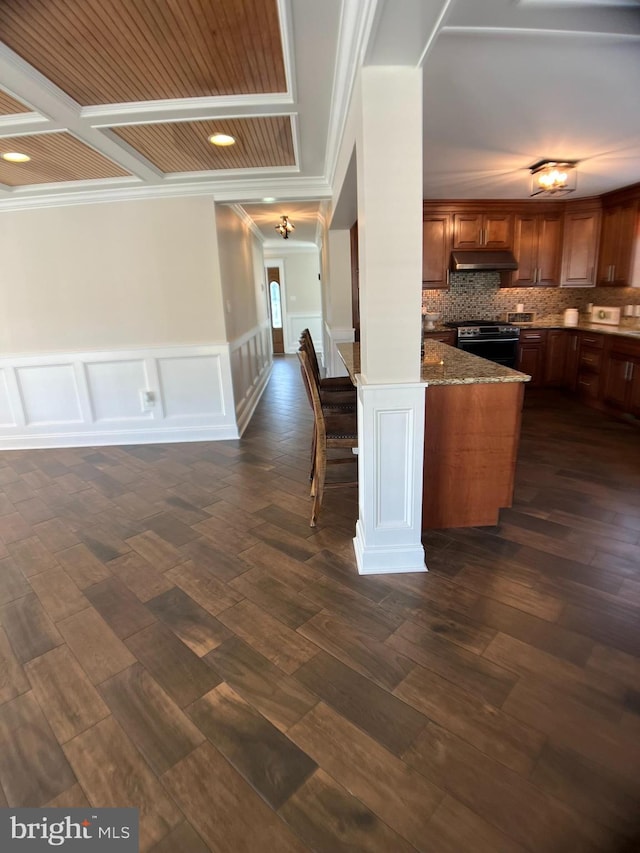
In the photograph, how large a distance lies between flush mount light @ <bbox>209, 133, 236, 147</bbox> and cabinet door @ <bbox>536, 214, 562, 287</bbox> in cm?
411

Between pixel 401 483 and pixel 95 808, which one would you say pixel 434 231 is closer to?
pixel 401 483

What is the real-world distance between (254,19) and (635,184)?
185 inches

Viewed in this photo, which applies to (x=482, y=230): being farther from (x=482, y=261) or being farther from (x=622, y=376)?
(x=622, y=376)

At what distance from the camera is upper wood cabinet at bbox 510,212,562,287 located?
540 cm

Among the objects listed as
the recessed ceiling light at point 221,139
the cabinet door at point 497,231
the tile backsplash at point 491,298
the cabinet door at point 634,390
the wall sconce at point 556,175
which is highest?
the recessed ceiling light at point 221,139

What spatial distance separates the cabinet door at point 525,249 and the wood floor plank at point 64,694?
5770 millimetres

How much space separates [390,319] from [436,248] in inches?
152

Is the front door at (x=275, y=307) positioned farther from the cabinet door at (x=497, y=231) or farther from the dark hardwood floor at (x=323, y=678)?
the dark hardwood floor at (x=323, y=678)

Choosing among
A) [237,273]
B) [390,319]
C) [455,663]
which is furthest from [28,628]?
[237,273]

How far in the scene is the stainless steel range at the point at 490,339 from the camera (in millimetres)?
5305

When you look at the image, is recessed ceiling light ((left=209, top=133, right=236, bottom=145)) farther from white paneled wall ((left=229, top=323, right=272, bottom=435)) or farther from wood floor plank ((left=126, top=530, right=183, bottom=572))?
wood floor plank ((left=126, top=530, right=183, bottom=572))

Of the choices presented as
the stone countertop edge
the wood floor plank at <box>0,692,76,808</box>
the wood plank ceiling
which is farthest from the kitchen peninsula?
the wood floor plank at <box>0,692,76,808</box>

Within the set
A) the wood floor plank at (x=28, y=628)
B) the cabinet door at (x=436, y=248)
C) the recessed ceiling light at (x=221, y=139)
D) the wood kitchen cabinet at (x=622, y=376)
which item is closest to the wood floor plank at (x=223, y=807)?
the wood floor plank at (x=28, y=628)

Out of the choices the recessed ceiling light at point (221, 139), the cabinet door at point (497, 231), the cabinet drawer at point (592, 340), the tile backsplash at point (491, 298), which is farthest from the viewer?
the tile backsplash at point (491, 298)
